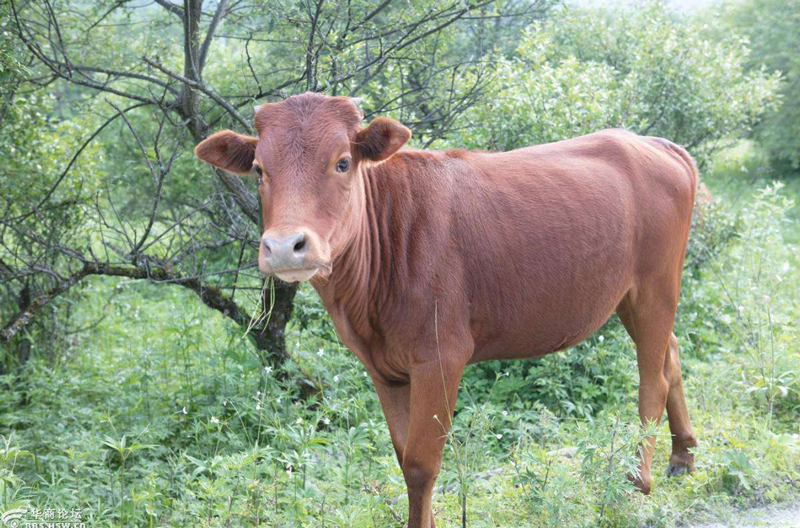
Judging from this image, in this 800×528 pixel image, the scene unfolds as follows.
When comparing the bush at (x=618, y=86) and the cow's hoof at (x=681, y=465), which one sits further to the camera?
the bush at (x=618, y=86)

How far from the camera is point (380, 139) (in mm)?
3627

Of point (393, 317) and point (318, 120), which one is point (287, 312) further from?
point (318, 120)

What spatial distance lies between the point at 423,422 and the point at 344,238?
1006mm

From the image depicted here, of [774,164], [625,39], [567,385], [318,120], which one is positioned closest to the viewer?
[318,120]

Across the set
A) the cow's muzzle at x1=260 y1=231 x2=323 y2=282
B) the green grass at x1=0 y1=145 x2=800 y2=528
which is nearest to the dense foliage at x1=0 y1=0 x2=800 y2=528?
the green grass at x1=0 y1=145 x2=800 y2=528

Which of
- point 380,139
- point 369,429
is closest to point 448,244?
point 380,139

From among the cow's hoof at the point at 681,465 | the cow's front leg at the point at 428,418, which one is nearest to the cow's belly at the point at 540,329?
the cow's front leg at the point at 428,418

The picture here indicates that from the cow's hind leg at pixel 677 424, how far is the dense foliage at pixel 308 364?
0.44 ft

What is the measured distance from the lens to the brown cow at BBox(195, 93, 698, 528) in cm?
348

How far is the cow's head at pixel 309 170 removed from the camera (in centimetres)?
312

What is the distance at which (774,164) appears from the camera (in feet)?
62.5

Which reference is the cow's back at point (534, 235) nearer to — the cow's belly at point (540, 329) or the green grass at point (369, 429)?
the cow's belly at point (540, 329)

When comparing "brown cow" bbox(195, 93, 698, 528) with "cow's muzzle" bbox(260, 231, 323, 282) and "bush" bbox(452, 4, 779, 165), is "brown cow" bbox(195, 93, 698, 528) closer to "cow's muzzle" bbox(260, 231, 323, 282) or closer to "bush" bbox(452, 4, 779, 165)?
"cow's muzzle" bbox(260, 231, 323, 282)

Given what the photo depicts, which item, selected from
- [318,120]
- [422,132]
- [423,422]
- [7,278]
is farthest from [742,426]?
[7,278]
